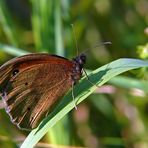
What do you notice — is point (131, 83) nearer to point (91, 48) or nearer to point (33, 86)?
point (33, 86)

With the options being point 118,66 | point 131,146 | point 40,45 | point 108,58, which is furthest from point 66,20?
point 118,66

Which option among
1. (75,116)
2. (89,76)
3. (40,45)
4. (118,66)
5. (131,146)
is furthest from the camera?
(75,116)

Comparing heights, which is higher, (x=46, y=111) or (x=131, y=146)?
(x=46, y=111)

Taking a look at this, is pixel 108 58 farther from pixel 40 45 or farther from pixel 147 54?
pixel 147 54

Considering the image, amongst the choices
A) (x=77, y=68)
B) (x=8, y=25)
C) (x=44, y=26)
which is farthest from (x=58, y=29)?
(x=77, y=68)

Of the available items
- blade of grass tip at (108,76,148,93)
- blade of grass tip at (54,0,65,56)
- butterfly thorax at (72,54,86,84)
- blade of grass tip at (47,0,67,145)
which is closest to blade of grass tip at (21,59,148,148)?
butterfly thorax at (72,54,86,84)

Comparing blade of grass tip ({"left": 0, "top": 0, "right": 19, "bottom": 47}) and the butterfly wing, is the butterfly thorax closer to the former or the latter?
the butterfly wing

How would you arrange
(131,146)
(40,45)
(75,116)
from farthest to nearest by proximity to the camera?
(75,116), (131,146), (40,45)
